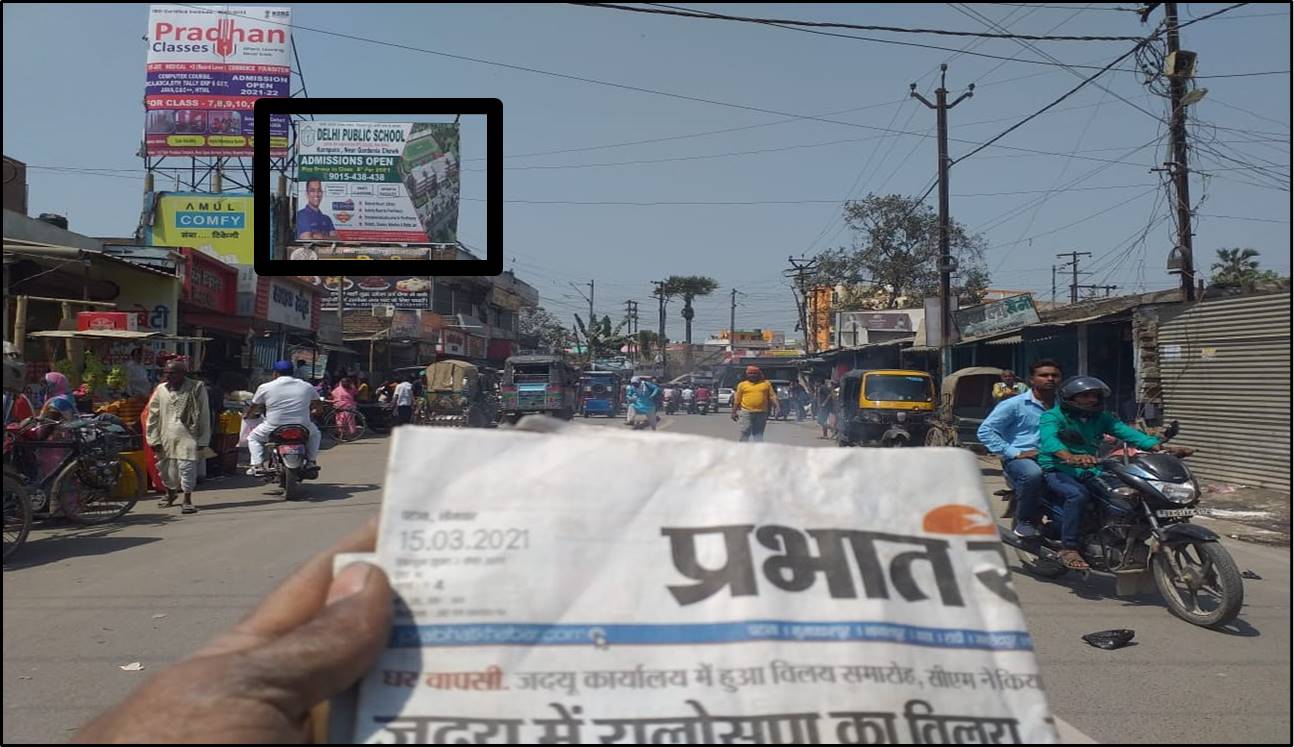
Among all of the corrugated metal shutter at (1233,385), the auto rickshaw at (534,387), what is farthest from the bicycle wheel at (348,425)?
the corrugated metal shutter at (1233,385)

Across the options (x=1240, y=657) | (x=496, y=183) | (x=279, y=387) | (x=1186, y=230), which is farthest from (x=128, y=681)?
(x=1186, y=230)

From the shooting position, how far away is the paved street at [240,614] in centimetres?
310

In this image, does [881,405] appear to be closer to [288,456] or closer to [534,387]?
[288,456]

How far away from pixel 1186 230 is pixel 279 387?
12240 millimetres

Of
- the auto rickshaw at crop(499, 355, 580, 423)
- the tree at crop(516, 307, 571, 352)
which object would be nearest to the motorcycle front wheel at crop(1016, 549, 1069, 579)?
the auto rickshaw at crop(499, 355, 580, 423)

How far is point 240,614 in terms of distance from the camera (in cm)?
438

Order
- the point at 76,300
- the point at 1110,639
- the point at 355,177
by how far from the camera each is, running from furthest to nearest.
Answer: the point at 355,177 < the point at 76,300 < the point at 1110,639

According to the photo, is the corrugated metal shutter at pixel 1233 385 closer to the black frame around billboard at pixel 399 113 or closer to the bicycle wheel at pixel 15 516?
the black frame around billboard at pixel 399 113

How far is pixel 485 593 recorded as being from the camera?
47.0 inches

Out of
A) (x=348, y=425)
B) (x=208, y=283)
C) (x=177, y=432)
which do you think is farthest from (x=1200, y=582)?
(x=348, y=425)

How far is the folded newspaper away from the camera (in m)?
1.18

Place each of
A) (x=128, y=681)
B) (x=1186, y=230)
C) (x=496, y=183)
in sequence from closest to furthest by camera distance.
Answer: (x=496, y=183) < (x=128, y=681) < (x=1186, y=230)

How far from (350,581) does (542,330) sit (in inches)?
2143

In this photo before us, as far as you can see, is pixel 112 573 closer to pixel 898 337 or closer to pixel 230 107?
pixel 230 107
